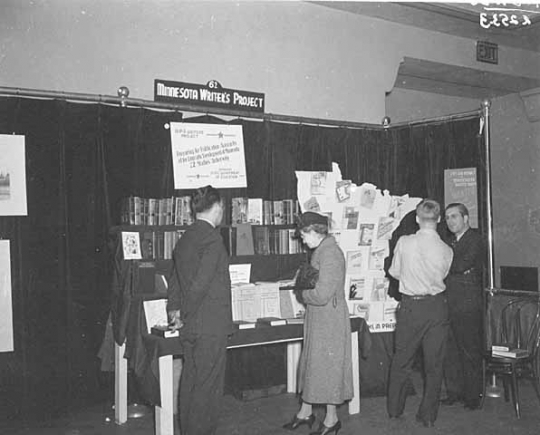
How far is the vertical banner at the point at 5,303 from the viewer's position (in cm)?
435

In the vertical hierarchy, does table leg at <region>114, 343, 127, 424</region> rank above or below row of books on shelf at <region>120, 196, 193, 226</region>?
below

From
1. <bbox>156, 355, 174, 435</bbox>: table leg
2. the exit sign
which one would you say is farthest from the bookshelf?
the exit sign

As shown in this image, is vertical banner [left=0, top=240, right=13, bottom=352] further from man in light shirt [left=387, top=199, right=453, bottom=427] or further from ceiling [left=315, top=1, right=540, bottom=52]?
ceiling [left=315, top=1, right=540, bottom=52]

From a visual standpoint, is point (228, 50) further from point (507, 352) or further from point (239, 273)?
point (507, 352)

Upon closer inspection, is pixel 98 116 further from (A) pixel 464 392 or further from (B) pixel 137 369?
(A) pixel 464 392

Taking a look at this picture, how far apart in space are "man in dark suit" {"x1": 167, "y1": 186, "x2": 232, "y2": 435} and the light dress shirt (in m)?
1.41

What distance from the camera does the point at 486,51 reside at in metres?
7.35

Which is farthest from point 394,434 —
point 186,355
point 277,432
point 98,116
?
point 98,116

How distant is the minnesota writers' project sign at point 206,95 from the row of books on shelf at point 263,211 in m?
0.82

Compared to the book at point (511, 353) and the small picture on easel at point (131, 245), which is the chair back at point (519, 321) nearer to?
the book at point (511, 353)

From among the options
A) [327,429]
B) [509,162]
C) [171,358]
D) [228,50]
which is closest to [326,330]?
[327,429]

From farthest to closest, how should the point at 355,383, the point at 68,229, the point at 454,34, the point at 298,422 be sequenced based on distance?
the point at 454,34 → the point at 355,383 → the point at 68,229 → the point at 298,422

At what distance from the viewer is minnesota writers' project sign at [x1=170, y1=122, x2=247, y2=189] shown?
4965 millimetres

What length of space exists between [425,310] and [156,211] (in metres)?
2.09
